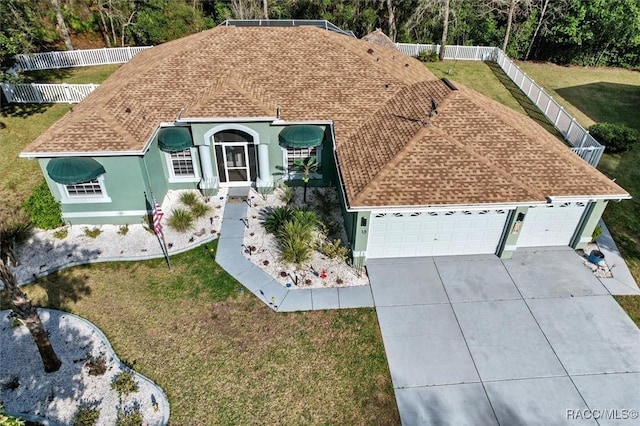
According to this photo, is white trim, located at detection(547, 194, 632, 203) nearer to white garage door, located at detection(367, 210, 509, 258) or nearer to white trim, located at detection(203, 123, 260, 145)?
white garage door, located at detection(367, 210, 509, 258)

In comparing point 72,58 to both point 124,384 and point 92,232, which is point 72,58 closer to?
point 92,232

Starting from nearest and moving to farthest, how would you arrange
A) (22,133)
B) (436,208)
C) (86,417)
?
1. (86,417)
2. (436,208)
3. (22,133)

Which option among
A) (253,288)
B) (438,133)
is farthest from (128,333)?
(438,133)

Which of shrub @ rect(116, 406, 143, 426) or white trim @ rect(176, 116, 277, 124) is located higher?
white trim @ rect(176, 116, 277, 124)

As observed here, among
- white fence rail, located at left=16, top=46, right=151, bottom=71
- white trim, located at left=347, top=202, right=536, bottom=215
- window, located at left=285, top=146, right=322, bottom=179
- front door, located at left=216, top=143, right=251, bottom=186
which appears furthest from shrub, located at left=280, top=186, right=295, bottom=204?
white fence rail, located at left=16, top=46, right=151, bottom=71

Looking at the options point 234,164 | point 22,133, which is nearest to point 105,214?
point 234,164

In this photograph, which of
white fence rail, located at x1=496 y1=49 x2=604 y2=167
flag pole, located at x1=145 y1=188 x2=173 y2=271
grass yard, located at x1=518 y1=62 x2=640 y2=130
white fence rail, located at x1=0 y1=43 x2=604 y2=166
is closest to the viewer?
flag pole, located at x1=145 y1=188 x2=173 y2=271

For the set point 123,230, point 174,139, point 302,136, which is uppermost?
point 302,136

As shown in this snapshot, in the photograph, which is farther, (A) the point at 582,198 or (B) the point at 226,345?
(A) the point at 582,198

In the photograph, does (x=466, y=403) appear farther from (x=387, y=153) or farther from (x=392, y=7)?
(x=392, y=7)
